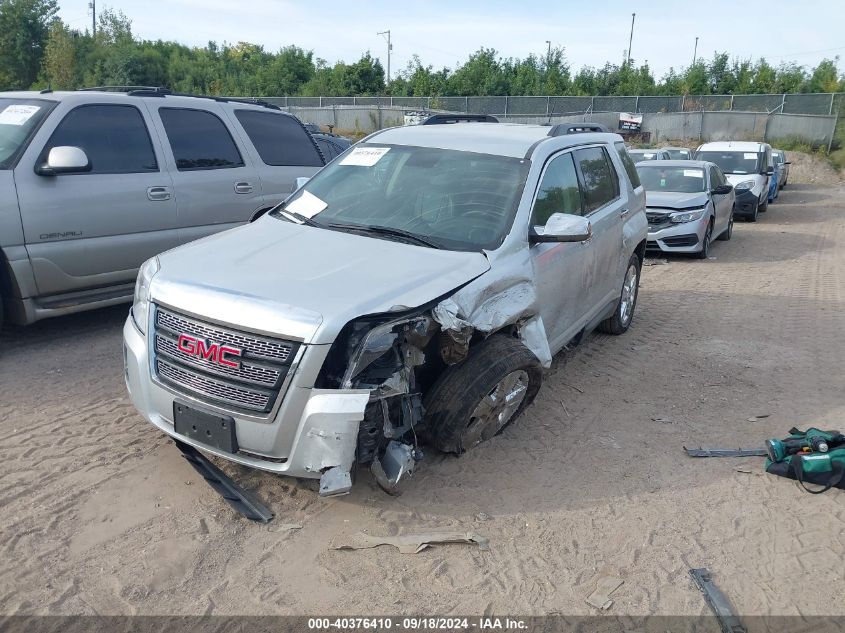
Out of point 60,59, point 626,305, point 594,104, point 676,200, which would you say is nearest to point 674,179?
point 676,200

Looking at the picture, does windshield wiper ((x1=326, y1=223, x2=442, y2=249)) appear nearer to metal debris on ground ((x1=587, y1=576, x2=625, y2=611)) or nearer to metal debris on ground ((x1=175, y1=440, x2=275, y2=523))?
metal debris on ground ((x1=175, y1=440, x2=275, y2=523))

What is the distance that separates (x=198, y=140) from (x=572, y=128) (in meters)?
3.56

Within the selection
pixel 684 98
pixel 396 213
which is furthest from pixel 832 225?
pixel 684 98

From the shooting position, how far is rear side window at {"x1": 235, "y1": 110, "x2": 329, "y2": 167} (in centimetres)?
717

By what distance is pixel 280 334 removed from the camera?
310 centimetres

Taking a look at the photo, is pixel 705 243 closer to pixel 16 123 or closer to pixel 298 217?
pixel 298 217

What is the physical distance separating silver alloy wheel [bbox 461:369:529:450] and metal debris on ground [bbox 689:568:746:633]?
136 centimetres

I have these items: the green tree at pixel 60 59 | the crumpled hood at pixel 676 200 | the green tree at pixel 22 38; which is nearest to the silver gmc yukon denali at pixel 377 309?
the crumpled hood at pixel 676 200

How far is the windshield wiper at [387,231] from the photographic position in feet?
13.3

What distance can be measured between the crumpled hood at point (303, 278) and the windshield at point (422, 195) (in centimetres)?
24

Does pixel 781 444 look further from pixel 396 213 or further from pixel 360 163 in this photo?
pixel 360 163

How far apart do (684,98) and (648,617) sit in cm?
3883

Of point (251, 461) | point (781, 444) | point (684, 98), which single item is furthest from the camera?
point (684, 98)

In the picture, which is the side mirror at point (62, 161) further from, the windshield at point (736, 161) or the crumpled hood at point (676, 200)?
the windshield at point (736, 161)
